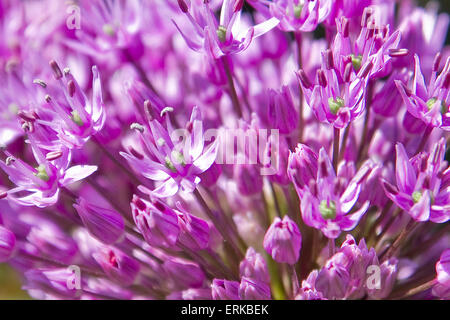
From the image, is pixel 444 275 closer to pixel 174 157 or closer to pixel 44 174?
pixel 174 157

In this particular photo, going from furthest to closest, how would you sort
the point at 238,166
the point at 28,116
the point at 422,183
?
the point at 238,166 → the point at 28,116 → the point at 422,183

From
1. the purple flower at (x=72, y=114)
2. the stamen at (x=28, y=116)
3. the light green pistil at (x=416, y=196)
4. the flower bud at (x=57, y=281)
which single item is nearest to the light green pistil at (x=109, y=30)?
the purple flower at (x=72, y=114)

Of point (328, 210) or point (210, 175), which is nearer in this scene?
point (328, 210)

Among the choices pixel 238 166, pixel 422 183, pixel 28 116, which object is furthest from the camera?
pixel 238 166

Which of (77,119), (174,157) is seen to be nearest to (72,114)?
(77,119)

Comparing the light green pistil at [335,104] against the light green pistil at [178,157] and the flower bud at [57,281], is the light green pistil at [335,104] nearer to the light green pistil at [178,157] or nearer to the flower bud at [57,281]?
the light green pistil at [178,157]
